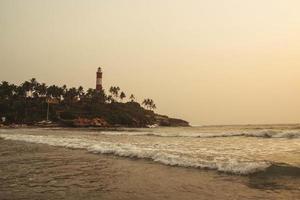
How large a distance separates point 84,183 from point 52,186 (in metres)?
0.93

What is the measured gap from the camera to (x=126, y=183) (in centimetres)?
1120

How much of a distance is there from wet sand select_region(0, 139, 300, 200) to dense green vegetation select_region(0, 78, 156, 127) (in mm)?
98035

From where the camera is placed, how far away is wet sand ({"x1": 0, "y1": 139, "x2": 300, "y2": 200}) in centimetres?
947

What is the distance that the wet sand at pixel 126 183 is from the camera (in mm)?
9469

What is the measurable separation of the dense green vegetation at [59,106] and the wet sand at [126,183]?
98.0m

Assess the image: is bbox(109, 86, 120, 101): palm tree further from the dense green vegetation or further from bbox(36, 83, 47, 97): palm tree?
bbox(36, 83, 47, 97): palm tree

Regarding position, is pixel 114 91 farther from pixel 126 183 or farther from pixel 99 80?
pixel 126 183

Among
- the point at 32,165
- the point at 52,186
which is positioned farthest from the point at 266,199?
the point at 32,165

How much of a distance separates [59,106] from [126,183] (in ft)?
389

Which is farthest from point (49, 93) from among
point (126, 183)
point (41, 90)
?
point (126, 183)

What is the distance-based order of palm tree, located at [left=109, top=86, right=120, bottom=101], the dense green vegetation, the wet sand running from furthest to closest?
palm tree, located at [left=109, top=86, right=120, bottom=101] < the dense green vegetation < the wet sand

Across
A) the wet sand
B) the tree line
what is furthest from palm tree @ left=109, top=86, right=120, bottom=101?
the wet sand

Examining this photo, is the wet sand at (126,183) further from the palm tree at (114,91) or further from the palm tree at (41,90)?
the palm tree at (114,91)

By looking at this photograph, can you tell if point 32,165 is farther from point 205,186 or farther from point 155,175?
point 205,186
